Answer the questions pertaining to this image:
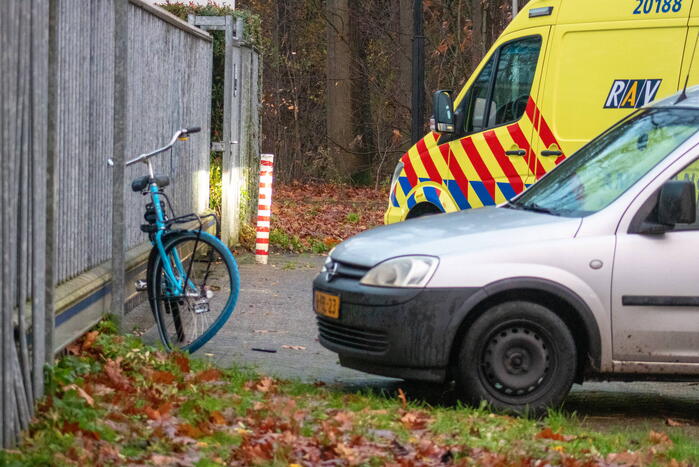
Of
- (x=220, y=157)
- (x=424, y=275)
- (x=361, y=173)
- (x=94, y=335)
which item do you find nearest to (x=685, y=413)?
(x=424, y=275)

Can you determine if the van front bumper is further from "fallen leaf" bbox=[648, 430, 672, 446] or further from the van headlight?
"fallen leaf" bbox=[648, 430, 672, 446]

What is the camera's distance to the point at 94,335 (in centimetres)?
743

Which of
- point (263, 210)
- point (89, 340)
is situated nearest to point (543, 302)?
point (89, 340)

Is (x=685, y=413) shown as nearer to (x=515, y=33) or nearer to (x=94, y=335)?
(x=94, y=335)

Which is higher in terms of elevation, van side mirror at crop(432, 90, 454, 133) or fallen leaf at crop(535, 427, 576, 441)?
van side mirror at crop(432, 90, 454, 133)

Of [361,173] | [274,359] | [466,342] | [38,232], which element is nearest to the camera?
[38,232]

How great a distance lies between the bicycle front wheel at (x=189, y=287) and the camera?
8.30m

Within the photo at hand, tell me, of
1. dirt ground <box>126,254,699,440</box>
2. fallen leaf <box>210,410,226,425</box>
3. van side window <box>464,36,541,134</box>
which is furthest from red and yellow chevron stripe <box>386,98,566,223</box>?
fallen leaf <box>210,410,226,425</box>

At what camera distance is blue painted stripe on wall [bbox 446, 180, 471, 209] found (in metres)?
12.0

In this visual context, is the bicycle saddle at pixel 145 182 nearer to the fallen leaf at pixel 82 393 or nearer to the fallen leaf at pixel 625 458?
the fallen leaf at pixel 82 393

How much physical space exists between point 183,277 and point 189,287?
8 centimetres

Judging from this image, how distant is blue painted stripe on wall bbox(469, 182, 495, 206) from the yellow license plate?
4428 mm

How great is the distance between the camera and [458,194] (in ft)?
39.4

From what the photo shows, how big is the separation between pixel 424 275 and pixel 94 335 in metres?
1.94
